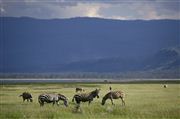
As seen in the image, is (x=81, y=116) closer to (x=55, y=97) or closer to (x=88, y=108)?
(x=88, y=108)

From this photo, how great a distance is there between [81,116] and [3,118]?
498 centimetres

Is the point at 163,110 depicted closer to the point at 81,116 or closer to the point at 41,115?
the point at 81,116

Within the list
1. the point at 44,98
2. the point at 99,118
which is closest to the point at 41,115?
the point at 99,118

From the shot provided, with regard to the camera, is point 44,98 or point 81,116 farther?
point 44,98

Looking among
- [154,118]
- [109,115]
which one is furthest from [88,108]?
[154,118]

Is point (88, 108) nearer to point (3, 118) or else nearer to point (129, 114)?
point (129, 114)

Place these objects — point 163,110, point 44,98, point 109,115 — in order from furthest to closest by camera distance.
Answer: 1. point 44,98
2. point 163,110
3. point 109,115

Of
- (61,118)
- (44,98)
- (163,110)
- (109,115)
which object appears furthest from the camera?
(44,98)

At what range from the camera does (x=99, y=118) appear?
28156 millimetres

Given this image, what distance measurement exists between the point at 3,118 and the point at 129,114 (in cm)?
823

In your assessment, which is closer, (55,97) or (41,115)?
(41,115)

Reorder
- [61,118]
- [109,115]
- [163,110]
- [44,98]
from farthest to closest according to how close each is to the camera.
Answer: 1. [44,98]
2. [163,110]
3. [109,115]
4. [61,118]

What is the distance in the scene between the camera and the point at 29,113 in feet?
98.6

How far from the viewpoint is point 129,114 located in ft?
99.8
